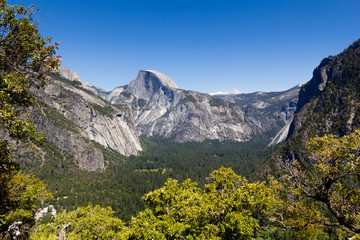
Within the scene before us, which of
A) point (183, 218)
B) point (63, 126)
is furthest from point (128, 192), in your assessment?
point (183, 218)

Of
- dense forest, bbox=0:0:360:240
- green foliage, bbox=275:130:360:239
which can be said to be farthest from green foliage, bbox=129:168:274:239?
green foliage, bbox=275:130:360:239

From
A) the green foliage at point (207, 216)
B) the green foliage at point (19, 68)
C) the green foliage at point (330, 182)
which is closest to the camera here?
the green foliage at point (19, 68)

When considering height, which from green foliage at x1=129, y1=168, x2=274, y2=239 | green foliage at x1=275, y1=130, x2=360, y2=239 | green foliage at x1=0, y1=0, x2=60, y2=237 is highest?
green foliage at x1=0, y1=0, x2=60, y2=237

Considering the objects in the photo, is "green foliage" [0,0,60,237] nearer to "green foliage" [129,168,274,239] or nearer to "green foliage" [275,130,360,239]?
"green foliage" [129,168,274,239]

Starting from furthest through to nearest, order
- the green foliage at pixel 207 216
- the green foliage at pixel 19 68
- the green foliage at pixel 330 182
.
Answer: the green foliage at pixel 207 216
the green foliage at pixel 330 182
the green foliage at pixel 19 68

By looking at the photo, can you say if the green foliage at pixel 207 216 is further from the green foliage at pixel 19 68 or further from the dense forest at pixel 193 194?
the green foliage at pixel 19 68

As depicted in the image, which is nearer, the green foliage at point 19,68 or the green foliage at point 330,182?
the green foliage at point 19,68

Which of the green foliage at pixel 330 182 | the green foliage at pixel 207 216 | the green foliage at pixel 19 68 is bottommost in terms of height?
the green foliage at pixel 207 216

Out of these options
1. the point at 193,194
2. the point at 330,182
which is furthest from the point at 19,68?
the point at 330,182

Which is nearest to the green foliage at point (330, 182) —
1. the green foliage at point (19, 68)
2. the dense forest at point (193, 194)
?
the dense forest at point (193, 194)

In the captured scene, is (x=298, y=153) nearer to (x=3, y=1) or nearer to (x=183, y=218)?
(x=183, y=218)

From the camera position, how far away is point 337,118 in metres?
173

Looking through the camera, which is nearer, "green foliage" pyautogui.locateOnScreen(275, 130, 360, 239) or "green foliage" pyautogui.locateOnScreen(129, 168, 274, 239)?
"green foliage" pyautogui.locateOnScreen(275, 130, 360, 239)

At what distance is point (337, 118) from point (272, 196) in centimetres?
20833
